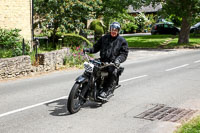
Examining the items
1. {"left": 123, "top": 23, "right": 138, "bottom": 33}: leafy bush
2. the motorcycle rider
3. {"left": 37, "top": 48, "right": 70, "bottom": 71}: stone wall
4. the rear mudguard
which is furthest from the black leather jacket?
{"left": 123, "top": 23, "right": 138, "bottom": 33}: leafy bush

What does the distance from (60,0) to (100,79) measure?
15.4 m

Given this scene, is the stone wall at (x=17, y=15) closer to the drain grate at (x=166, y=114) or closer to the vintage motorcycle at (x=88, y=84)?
the vintage motorcycle at (x=88, y=84)

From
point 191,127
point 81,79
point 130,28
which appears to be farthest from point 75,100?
point 130,28

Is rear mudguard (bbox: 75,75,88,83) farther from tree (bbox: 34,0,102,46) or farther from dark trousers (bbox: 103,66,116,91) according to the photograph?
tree (bbox: 34,0,102,46)

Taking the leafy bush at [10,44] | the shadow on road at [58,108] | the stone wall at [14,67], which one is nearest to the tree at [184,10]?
the leafy bush at [10,44]

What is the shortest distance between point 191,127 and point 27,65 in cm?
901

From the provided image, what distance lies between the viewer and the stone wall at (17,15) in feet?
63.1

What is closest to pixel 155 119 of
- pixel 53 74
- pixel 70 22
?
pixel 53 74

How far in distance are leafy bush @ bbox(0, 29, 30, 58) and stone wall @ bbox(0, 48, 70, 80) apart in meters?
1.78

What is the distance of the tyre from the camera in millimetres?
7297

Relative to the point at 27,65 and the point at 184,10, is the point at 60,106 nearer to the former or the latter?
the point at 27,65

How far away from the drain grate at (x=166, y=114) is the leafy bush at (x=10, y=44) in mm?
9377

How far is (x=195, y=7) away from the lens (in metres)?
26.4

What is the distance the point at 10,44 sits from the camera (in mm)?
17344
